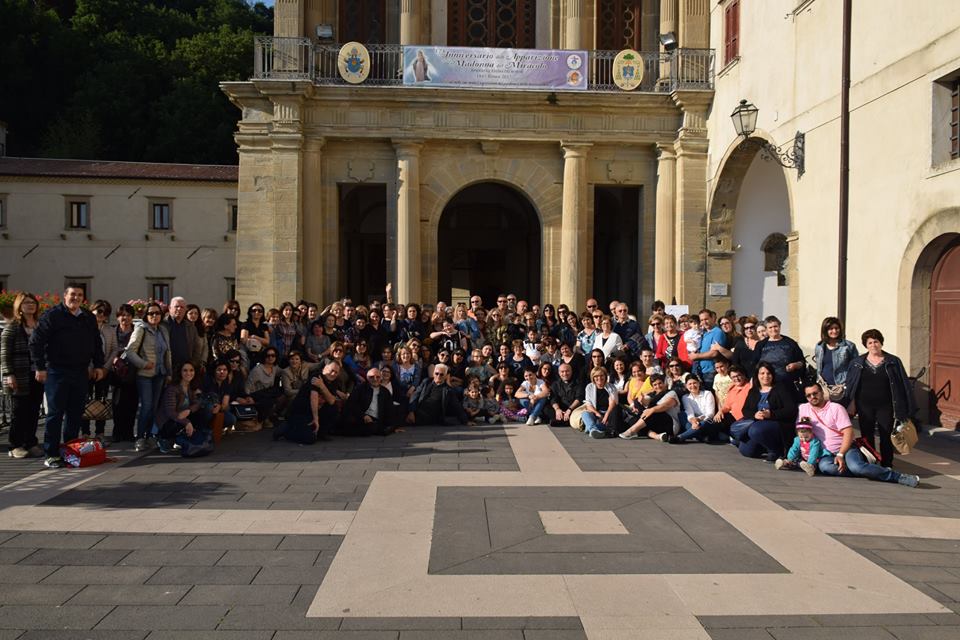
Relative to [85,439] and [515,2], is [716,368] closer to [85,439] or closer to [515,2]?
[85,439]

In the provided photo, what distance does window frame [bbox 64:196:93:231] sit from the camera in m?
34.0

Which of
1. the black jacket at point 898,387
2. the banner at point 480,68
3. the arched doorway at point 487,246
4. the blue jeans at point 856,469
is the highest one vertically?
the banner at point 480,68

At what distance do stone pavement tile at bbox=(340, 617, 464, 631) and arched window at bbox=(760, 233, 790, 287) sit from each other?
1517 centimetres

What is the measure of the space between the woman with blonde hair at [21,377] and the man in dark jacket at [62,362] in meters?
0.37

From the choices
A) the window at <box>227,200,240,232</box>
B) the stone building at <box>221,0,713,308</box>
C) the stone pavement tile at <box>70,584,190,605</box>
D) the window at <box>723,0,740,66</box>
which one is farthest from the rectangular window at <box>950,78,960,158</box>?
the window at <box>227,200,240,232</box>

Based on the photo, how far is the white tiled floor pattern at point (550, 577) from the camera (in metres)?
4.47

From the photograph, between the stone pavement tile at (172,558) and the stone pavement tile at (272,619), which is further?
the stone pavement tile at (172,558)

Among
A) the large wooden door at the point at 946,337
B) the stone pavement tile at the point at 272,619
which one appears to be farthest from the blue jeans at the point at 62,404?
the large wooden door at the point at 946,337

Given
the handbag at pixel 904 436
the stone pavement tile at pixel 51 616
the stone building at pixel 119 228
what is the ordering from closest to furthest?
1. the stone pavement tile at pixel 51 616
2. the handbag at pixel 904 436
3. the stone building at pixel 119 228

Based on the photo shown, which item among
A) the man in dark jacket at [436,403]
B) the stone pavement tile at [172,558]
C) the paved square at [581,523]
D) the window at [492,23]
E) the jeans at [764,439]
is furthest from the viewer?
the window at [492,23]

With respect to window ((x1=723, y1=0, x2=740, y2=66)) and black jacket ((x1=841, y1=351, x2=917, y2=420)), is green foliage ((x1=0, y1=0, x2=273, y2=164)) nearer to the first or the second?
window ((x1=723, y1=0, x2=740, y2=66))

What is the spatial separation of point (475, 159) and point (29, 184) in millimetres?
24115

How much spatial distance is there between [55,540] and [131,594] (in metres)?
1.41

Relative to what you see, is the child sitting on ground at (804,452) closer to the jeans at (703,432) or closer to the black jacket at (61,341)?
the jeans at (703,432)
